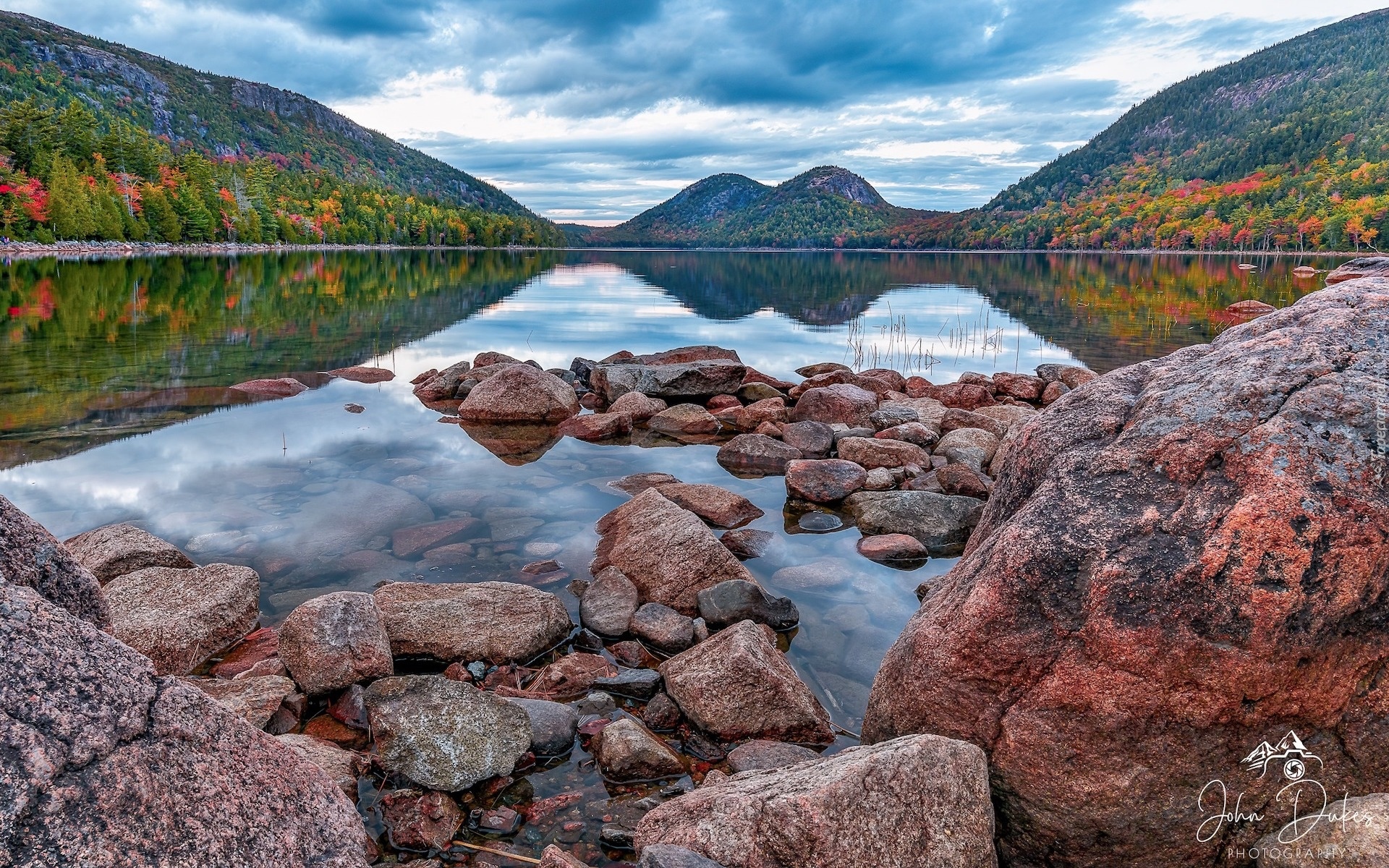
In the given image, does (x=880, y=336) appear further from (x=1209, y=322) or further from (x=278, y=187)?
(x=278, y=187)

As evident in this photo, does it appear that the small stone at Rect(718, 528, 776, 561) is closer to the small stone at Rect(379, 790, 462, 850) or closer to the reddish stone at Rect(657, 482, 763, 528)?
the reddish stone at Rect(657, 482, 763, 528)

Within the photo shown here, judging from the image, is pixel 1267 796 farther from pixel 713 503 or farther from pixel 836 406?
pixel 836 406

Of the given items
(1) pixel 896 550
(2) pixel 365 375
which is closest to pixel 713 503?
(1) pixel 896 550

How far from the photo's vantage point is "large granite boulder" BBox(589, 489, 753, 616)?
8773mm

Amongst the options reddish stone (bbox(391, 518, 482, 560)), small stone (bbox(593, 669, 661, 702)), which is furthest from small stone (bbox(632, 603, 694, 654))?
reddish stone (bbox(391, 518, 482, 560))

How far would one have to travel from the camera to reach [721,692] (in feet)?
21.4

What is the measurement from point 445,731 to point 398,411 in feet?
48.5

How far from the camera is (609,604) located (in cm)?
855

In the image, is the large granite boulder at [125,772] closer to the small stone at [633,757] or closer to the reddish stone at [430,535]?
the small stone at [633,757]

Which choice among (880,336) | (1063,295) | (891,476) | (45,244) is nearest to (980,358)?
(880,336)

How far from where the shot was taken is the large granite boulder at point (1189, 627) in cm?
421

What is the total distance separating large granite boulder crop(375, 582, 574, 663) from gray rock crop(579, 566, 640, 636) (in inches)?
11.0

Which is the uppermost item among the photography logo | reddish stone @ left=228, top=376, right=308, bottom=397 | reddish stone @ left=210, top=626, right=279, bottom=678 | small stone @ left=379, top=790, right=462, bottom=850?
the photography logo

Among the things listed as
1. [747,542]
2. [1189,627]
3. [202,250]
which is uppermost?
[202,250]
